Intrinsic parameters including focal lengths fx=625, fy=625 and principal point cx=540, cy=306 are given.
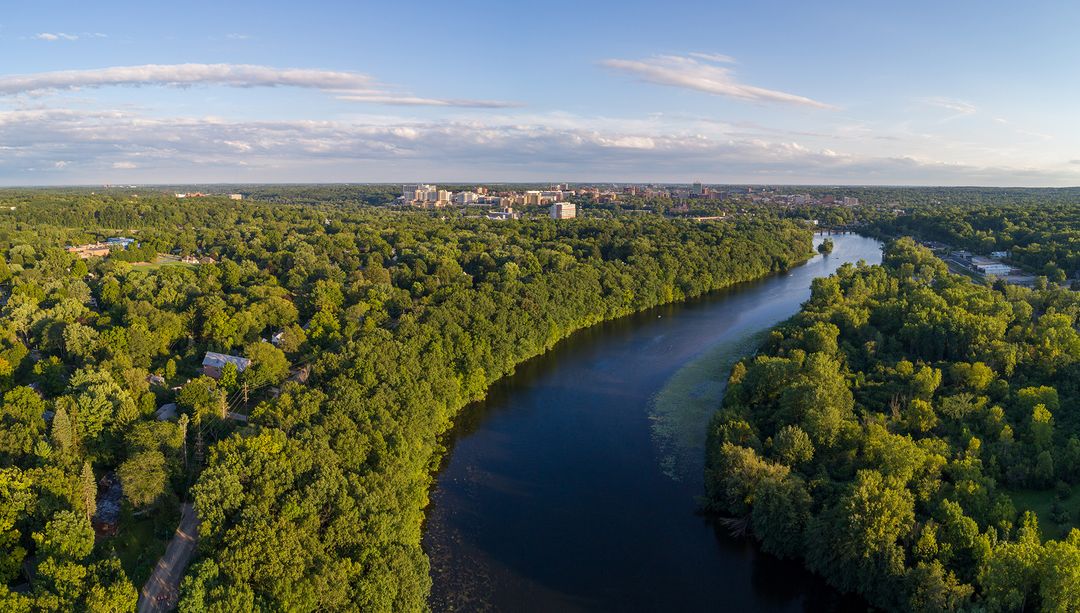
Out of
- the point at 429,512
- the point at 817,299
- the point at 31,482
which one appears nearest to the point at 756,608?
the point at 429,512

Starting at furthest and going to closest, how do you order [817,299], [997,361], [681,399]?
[817,299], [681,399], [997,361]

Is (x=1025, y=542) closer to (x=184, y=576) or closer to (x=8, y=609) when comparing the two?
(x=184, y=576)

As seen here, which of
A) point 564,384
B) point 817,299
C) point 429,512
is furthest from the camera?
point 817,299

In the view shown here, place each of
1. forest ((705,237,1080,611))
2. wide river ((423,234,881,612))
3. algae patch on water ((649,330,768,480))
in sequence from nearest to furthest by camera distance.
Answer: forest ((705,237,1080,611)) < wide river ((423,234,881,612)) < algae patch on water ((649,330,768,480))

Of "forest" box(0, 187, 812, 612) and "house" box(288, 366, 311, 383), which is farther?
"house" box(288, 366, 311, 383)

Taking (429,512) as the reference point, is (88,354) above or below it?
above

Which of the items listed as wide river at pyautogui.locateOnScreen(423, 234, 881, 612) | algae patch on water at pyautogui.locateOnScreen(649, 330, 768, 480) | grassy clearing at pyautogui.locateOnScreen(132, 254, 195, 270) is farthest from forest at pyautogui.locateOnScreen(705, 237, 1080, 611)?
grassy clearing at pyautogui.locateOnScreen(132, 254, 195, 270)

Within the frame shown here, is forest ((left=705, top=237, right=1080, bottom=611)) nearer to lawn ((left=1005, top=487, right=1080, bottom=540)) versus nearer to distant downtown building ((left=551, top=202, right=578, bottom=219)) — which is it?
lawn ((left=1005, top=487, right=1080, bottom=540))

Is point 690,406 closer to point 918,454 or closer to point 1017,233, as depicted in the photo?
point 918,454
